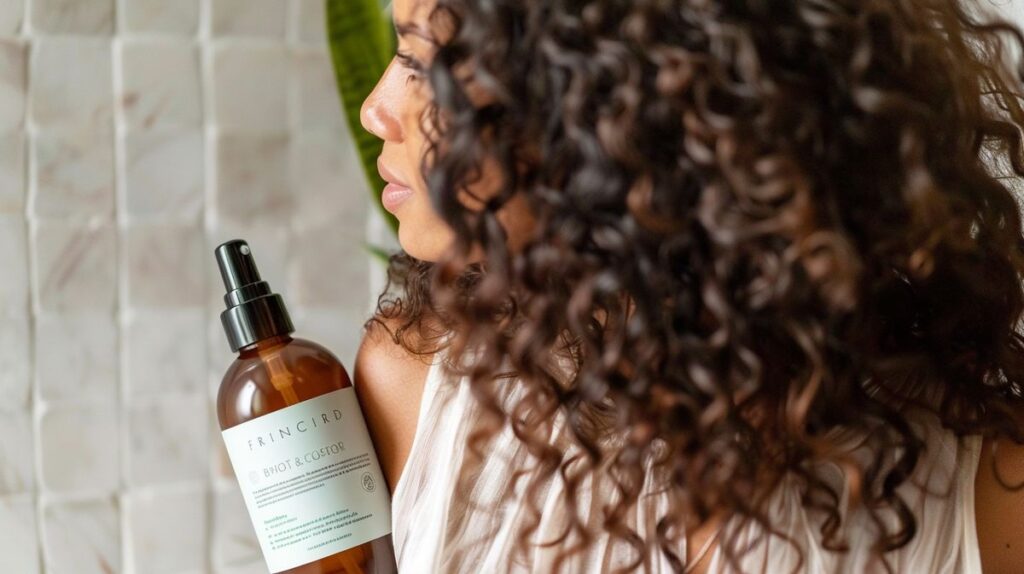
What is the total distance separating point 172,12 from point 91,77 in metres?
0.07

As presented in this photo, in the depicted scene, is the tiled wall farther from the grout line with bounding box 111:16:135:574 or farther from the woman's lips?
the woman's lips

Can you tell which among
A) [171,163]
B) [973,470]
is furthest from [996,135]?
[171,163]

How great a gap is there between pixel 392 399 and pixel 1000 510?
13.0 inches

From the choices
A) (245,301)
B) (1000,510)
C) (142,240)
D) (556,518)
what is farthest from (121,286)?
(1000,510)

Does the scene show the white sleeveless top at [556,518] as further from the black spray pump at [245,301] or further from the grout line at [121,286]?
the grout line at [121,286]

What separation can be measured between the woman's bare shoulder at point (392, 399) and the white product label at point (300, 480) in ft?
0.12

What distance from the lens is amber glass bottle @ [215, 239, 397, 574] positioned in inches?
19.6

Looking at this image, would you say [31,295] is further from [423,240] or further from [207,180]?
[423,240]

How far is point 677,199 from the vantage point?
418 millimetres

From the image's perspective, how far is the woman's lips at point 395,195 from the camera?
495 mm

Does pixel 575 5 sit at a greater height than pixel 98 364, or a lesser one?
greater

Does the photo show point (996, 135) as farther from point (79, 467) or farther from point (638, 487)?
point (79, 467)

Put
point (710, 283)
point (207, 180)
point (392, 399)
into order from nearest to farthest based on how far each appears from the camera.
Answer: point (710, 283) → point (392, 399) → point (207, 180)

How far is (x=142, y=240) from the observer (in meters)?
0.65
